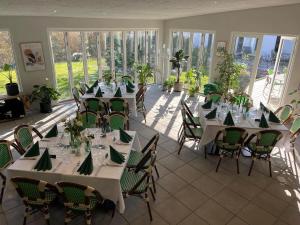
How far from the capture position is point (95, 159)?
140 inches

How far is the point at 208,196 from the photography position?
4070 millimetres

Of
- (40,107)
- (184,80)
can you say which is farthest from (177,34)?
(40,107)

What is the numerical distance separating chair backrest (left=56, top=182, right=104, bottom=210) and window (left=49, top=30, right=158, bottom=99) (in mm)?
5931

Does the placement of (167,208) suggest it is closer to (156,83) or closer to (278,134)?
(278,134)

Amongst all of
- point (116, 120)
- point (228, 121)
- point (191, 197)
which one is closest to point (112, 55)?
point (116, 120)

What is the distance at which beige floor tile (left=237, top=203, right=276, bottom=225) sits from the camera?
11.8 ft

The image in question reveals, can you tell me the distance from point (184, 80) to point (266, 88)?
3.17 meters

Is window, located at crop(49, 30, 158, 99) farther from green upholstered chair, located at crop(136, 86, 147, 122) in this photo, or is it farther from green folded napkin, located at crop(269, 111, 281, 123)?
green folded napkin, located at crop(269, 111, 281, 123)

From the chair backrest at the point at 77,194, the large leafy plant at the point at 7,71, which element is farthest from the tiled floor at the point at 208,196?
the large leafy plant at the point at 7,71

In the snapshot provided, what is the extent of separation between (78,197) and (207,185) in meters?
2.38

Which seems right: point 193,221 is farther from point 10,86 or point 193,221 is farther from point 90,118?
point 10,86

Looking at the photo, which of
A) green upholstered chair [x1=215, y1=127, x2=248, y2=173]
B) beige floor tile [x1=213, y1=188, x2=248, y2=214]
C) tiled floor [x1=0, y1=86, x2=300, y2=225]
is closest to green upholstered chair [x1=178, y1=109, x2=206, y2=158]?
tiled floor [x1=0, y1=86, x2=300, y2=225]

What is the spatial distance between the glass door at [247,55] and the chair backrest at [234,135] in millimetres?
4224

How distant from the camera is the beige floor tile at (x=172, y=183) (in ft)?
13.8
